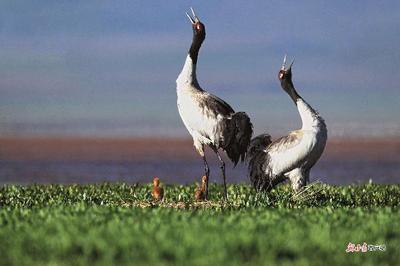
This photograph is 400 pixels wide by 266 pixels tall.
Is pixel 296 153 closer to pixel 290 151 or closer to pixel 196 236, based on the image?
pixel 290 151

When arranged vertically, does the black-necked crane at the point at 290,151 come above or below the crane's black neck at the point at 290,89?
below

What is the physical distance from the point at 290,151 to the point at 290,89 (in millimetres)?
1640

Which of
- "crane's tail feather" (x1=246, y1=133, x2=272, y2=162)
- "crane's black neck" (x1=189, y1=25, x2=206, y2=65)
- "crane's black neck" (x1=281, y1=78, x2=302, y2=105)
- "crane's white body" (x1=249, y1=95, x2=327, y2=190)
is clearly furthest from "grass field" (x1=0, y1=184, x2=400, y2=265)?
"crane's black neck" (x1=189, y1=25, x2=206, y2=65)

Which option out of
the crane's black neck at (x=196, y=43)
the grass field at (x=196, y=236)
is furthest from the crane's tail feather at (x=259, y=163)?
the crane's black neck at (x=196, y=43)

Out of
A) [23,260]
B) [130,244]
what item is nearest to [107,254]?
[130,244]

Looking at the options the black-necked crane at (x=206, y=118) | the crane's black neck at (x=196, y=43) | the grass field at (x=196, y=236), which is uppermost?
the crane's black neck at (x=196, y=43)

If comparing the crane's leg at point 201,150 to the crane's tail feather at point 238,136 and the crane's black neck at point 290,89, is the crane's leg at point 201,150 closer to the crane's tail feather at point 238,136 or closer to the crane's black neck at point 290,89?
the crane's tail feather at point 238,136

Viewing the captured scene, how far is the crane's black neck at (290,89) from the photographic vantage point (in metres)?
16.2

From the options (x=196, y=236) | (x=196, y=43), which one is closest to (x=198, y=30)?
(x=196, y=43)

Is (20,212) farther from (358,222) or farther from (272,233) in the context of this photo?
(358,222)

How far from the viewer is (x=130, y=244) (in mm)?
9047

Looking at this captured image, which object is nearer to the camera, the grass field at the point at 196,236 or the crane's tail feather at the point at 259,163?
the grass field at the point at 196,236

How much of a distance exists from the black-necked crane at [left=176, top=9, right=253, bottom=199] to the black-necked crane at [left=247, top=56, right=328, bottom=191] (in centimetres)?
44

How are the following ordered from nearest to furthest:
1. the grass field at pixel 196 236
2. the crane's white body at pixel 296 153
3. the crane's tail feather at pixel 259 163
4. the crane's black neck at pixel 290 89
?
the grass field at pixel 196 236 < the crane's white body at pixel 296 153 < the crane's tail feather at pixel 259 163 < the crane's black neck at pixel 290 89
